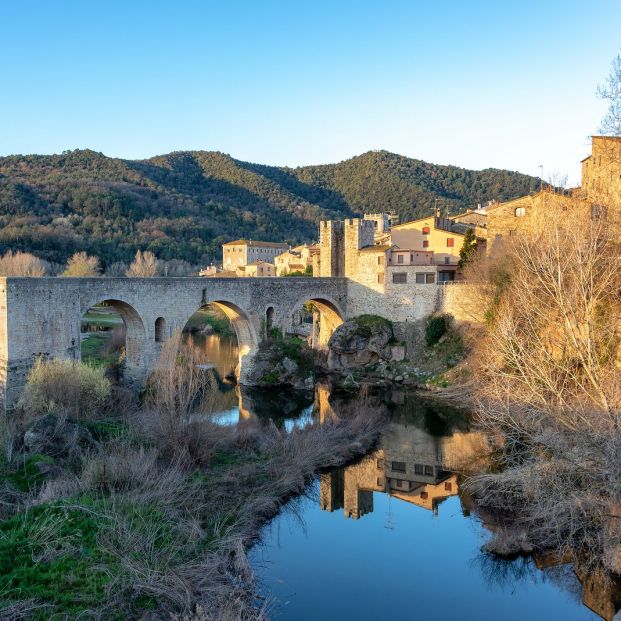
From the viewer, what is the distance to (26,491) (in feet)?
38.3

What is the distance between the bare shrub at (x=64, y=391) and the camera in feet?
53.2

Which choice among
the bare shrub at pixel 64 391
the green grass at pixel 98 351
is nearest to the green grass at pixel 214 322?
the green grass at pixel 98 351

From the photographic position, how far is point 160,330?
24656mm

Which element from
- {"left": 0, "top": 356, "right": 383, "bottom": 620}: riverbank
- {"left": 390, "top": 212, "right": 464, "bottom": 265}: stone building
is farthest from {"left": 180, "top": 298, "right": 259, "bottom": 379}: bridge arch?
{"left": 390, "top": 212, "right": 464, "bottom": 265}: stone building

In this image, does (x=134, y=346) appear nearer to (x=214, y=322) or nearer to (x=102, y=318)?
(x=214, y=322)

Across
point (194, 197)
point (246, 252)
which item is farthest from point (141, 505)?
point (194, 197)

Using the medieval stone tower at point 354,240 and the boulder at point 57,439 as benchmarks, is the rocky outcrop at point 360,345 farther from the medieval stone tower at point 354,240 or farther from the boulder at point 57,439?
the boulder at point 57,439

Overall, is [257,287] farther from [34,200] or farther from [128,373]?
[34,200]

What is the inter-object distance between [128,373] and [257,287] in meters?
7.81

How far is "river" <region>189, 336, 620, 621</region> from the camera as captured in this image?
1016cm

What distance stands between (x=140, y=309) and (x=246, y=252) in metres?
38.7

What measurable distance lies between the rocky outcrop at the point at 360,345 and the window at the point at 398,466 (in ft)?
40.6

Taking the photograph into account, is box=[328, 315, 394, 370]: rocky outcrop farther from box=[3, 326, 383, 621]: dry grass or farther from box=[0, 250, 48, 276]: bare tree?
box=[0, 250, 48, 276]: bare tree

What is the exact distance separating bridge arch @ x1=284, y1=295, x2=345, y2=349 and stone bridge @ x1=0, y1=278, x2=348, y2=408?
6 cm
